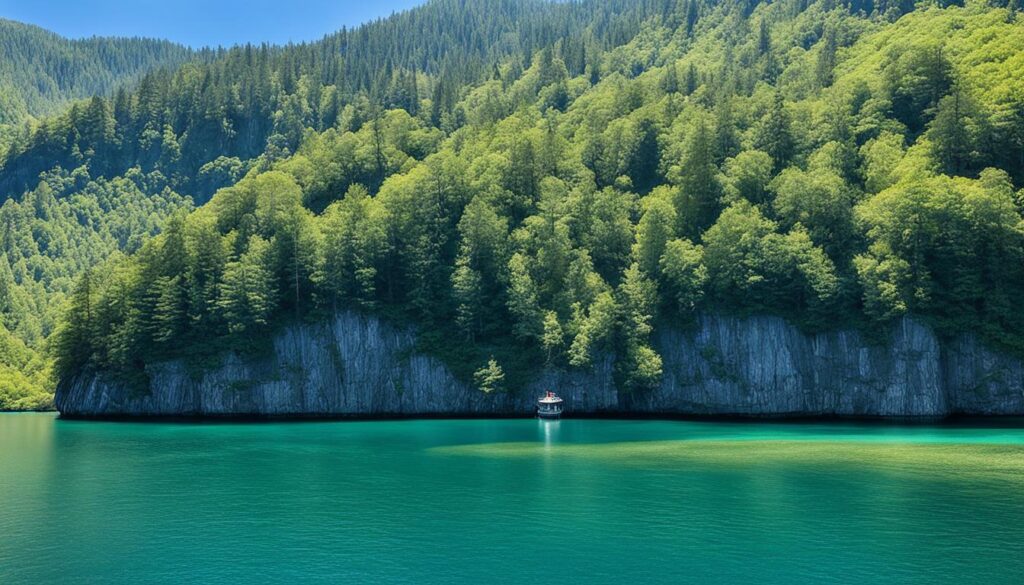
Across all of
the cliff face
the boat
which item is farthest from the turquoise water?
the boat

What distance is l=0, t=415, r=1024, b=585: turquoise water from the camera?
94.0 feet

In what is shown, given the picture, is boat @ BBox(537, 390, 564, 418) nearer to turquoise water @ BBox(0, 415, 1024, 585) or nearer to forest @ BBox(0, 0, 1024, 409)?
forest @ BBox(0, 0, 1024, 409)

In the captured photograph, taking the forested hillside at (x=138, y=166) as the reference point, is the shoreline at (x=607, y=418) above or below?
below

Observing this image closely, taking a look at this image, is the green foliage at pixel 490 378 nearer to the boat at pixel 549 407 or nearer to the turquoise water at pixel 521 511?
the boat at pixel 549 407

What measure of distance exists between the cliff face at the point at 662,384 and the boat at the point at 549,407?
4.04m

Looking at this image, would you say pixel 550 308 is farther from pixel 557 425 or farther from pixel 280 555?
pixel 280 555

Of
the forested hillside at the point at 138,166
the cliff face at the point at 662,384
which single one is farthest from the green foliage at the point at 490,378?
the forested hillside at the point at 138,166

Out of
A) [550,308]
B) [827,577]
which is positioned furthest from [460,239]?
[827,577]

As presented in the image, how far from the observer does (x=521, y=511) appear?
38156mm

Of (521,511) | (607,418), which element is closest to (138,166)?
(607,418)

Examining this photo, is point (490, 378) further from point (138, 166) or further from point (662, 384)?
point (138, 166)

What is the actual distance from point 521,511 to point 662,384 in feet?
190

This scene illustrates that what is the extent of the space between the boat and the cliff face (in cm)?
404

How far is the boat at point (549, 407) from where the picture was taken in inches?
3551
